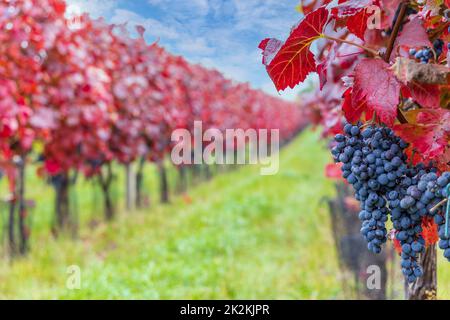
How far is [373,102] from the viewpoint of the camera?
3.21 ft

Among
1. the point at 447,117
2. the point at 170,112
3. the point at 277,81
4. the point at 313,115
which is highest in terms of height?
the point at 170,112

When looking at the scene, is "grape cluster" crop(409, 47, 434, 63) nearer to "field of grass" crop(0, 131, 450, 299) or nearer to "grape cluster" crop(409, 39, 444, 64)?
"grape cluster" crop(409, 39, 444, 64)

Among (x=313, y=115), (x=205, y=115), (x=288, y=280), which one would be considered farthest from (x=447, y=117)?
(x=205, y=115)

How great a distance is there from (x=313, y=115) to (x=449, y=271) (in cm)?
255

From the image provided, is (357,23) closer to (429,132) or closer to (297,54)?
(297,54)

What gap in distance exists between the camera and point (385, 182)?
3.22 ft

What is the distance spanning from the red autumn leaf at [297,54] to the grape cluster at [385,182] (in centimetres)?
17

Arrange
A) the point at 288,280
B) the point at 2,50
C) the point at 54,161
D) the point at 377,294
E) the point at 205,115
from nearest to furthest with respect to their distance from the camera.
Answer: the point at 377,294 < the point at 2,50 < the point at 288,280 < the point at 54,161 < the point at 205,115

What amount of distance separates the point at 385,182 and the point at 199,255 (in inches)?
153

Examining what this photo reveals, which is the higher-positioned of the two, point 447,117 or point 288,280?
point 447,117

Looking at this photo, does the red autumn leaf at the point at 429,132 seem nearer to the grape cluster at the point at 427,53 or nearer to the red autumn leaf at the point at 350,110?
the red autumn leaf at the point at 350,110

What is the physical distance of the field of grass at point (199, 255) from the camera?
131 inches

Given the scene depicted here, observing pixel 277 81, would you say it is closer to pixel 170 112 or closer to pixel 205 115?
pixel 170 112

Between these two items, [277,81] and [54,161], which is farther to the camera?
[54,161]
